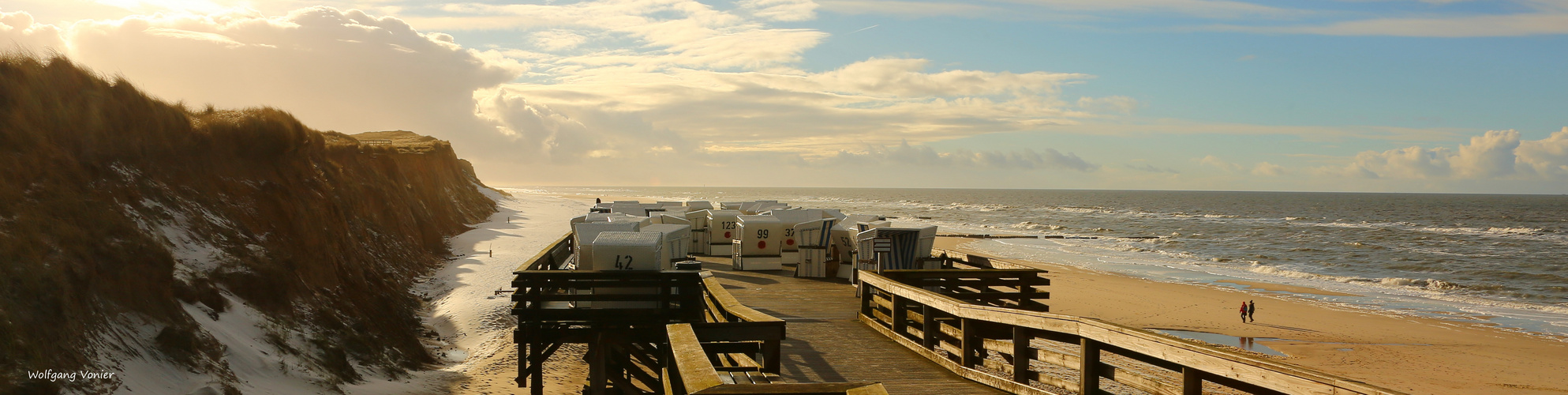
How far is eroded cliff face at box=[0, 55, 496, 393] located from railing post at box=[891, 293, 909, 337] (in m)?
8.34

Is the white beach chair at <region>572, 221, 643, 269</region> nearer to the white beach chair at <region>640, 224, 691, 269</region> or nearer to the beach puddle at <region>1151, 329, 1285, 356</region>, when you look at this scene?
the white beach chair at <region>640, 224, 691, 269</region>

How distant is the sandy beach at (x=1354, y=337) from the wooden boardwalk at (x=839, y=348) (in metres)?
11.2

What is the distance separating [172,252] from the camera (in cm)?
1300

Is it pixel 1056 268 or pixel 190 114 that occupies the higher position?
pixel 190 114

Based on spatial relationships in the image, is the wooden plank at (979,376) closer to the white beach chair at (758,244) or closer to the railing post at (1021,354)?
the railing post at (1021,354)

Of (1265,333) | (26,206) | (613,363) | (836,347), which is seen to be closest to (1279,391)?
(836,347)

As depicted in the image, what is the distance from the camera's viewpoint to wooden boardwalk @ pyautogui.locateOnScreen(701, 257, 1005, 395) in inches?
288

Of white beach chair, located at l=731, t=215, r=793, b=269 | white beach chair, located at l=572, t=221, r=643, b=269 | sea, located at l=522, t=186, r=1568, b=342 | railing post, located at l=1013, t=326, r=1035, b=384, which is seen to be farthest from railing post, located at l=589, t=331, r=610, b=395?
sea, located at l=522, t=186, r=1568, b=342

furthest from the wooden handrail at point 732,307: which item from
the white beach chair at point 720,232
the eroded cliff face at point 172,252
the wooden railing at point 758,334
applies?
the white beach chair at point 720,232

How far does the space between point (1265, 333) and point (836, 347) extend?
17.7m

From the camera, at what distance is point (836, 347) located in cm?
914

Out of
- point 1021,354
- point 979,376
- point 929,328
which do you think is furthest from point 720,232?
point 1021,354

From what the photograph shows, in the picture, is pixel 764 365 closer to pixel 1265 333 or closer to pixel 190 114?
pixel 190 114

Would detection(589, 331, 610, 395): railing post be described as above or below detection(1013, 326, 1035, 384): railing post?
below
